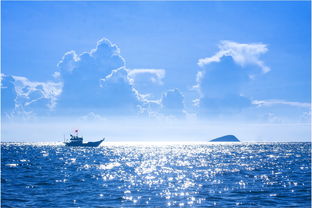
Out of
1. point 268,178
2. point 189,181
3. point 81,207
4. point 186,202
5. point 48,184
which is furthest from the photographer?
point 268,178

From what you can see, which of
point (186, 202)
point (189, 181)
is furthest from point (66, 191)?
point (189, 181)

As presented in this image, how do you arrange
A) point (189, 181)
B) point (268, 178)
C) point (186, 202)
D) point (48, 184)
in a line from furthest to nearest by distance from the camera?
point (268, 178) → point (189, 181) → point (48, 184) → point (186, 202)

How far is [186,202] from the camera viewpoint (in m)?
34.5

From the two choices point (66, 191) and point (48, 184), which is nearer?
point (66, 191)

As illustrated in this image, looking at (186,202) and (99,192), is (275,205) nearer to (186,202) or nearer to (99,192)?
(186,202)

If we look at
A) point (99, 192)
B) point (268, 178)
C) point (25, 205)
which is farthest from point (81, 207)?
point (268, 178)

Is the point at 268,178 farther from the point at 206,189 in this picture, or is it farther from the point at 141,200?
the point at 141,200

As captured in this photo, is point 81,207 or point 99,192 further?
point 99,192

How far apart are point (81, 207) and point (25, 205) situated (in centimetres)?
546

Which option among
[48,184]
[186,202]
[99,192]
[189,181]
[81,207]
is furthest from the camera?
[189,181]

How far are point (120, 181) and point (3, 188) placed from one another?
16152 millimetres

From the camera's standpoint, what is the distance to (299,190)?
136 feet

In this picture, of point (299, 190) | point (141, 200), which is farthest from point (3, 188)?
point (299, 190)

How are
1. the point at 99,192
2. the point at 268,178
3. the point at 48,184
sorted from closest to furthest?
the point at 99,192 < the point at 48,184 < the point at 268,178
